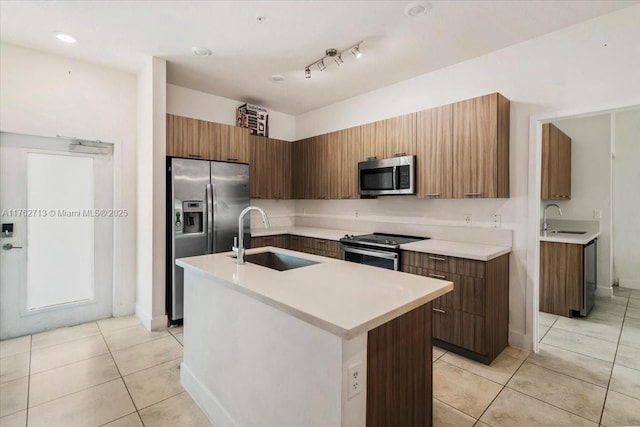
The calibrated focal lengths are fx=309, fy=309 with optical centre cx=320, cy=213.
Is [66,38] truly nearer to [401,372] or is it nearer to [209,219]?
[209,219]

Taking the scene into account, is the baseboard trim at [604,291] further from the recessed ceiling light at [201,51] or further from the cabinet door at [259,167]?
the recessed ceiling light at [201,51]

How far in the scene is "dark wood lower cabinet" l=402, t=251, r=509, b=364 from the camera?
2.57m

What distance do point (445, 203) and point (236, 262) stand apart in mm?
2453

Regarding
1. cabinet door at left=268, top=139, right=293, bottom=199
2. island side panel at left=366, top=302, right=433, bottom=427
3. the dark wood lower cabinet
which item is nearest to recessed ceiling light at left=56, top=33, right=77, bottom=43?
cabinet door at left=268, top=139, right=293, bottom=199

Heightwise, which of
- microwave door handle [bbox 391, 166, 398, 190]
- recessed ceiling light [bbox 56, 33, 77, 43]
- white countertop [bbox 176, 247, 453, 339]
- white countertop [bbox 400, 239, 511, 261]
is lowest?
white countertop [bbox 176, 247, 453, 339]

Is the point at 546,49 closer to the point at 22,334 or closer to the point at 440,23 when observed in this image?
the point at 440,23

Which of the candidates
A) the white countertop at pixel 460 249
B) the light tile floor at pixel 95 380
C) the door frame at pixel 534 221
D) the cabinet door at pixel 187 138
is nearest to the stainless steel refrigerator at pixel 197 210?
the cabinet door at pixel 187 138

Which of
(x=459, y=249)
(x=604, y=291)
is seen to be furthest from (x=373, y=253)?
(x=604, y=291)

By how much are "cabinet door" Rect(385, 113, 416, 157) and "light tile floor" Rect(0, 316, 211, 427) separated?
3018mm

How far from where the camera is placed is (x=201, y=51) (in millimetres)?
3062

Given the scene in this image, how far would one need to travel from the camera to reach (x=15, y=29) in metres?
2.69

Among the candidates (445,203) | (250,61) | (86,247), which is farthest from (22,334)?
(445,203)

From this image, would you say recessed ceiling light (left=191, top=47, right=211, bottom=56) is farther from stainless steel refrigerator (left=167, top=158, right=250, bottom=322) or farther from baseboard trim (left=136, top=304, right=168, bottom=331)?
baseboard trim (left=136, top=304, right=168, bottom=331)

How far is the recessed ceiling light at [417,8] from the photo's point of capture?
91.0 inches
